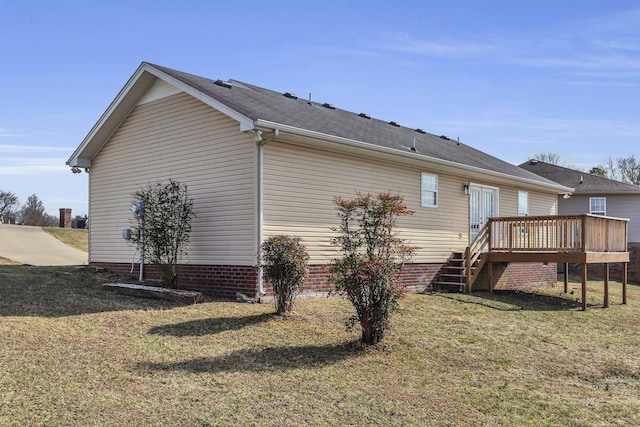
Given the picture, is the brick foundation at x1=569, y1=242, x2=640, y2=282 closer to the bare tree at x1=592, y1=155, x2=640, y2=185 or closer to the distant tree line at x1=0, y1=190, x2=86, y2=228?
the bare tree at x1=592, y1=155, x2=640, y2=185

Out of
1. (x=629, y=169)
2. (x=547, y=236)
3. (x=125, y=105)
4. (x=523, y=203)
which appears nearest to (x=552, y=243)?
(x=547, y=236)

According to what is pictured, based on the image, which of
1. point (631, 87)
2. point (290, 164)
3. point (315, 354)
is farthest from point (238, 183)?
point (631, 87)

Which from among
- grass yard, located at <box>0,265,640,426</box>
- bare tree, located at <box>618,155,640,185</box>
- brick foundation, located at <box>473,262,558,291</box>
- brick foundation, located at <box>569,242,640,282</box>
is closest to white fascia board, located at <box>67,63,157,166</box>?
grass yard, located at <box>0,265,640,426</box>

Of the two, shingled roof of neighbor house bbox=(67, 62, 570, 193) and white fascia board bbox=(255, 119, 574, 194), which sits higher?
shingled roof of neighbor house bbox=(67, 62, 570, 193)

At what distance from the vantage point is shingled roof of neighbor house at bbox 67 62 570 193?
11.3 m

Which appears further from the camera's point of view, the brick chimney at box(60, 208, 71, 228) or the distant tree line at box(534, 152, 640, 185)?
the distant tree line at box(534, 152, 640, 185)

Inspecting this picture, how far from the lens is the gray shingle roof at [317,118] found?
1158 cm

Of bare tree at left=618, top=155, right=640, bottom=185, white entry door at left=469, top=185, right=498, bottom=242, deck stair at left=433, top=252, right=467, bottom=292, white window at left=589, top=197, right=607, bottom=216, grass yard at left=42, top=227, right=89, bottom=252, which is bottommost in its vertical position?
deck stair at left=433, top=252, right=467, bottom=292

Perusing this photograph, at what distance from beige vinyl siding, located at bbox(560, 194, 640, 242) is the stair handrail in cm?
1233

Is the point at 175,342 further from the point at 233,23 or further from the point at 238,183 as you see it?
the point at 233,23

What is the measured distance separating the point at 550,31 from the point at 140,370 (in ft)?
34.7

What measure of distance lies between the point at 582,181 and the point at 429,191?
585 inches

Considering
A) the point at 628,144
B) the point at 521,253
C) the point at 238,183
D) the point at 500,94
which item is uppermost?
the point at 628,144

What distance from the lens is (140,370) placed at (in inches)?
260
